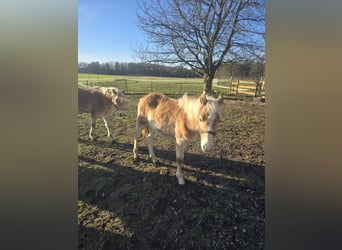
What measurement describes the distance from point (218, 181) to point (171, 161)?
327 mm

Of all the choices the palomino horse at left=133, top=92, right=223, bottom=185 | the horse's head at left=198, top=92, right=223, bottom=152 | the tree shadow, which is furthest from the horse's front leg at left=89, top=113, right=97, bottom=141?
the horse's head at left=198, top=92, right=223, bottom=152

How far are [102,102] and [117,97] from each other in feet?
0.35

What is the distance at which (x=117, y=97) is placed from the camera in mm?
1465

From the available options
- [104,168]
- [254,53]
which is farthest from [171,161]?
[254,53]

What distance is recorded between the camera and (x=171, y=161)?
1473 millimetres

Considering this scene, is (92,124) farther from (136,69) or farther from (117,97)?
(136,69)

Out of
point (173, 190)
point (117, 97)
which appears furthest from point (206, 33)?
point (173, 190)

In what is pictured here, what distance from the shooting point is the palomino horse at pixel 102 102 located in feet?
4.66

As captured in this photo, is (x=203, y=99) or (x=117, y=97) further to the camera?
(x=117, y=97)

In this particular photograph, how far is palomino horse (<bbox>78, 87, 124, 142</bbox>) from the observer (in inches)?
55.9

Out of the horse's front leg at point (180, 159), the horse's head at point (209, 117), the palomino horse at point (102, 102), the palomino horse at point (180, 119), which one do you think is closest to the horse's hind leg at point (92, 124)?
the palomino horse at point (102, 102)

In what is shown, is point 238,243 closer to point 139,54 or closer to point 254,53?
point 254,53
